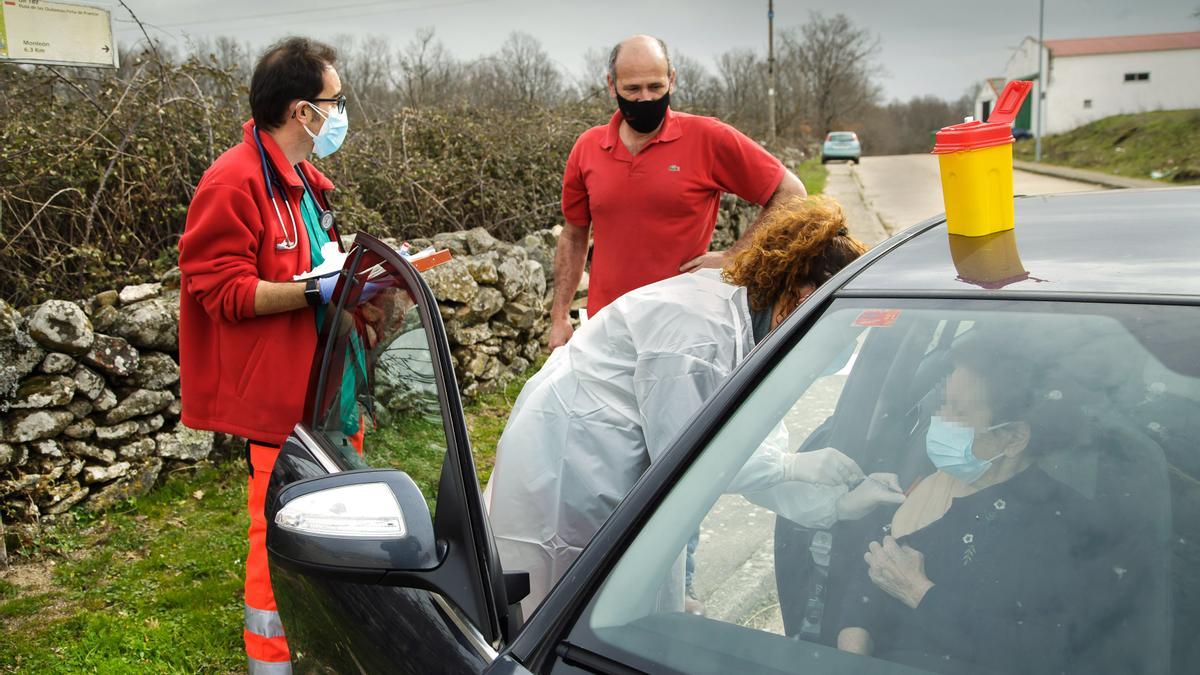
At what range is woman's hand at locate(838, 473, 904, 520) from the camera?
1.39m

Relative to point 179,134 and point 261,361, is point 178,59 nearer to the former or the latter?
point 179,134

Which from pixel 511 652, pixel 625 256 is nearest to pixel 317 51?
pixel 625 256

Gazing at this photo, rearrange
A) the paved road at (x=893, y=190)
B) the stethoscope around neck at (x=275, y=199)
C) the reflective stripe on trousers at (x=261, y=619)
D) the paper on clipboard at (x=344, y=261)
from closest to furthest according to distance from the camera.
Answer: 1. the paper on clipboard at (x=344, y=261)
2. the reflective stripe on trousers at (x=261, y=619)
3. the stethoscope around neck at (x=275, y=199)
4. the paved road at (x=893, y=190)

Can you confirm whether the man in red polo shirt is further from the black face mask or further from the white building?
the white building

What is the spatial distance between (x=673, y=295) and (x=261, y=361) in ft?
3.95

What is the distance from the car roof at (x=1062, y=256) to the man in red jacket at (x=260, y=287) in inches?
62.1

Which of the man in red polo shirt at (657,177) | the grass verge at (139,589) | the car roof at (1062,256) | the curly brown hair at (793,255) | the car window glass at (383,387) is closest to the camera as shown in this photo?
the car roof at (1062,256)

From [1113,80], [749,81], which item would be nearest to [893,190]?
[749,81]

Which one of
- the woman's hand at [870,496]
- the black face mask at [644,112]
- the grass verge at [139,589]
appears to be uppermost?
the black face mask at [644,112]

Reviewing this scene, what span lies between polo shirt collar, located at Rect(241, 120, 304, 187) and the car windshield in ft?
5.83

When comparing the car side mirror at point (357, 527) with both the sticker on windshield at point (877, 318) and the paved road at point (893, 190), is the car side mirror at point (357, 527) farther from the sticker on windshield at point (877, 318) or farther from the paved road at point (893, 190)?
the paved road at point (893, 190)

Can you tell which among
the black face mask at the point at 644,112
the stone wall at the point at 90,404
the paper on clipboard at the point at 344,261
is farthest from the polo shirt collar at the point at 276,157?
the stone wall at the point at 90,404

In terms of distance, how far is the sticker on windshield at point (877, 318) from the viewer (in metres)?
1.59

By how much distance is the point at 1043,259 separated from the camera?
164 cm
